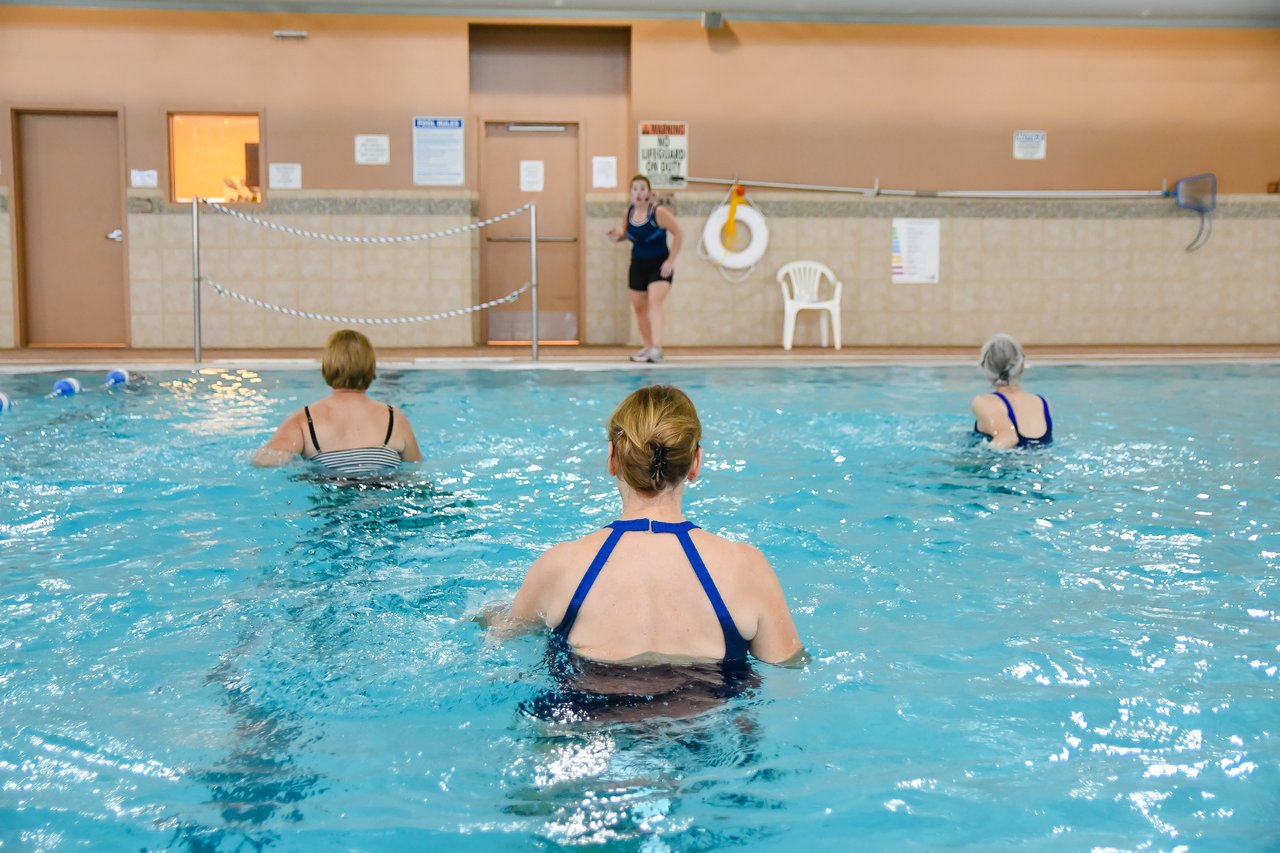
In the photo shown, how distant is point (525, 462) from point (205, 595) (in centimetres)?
242

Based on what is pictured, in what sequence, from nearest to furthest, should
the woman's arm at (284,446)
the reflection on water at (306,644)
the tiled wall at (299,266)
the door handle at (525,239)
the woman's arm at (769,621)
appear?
the reflection on water at (306,644) → the woman's arm at (769,621) → the woman's arm at (284,446) → the tiled wall at (299,266) → the door handle at (525,239)

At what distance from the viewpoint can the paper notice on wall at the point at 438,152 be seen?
38.7ft

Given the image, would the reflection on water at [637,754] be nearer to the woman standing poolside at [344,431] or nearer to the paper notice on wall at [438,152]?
the woman standing poolside at [344,431]

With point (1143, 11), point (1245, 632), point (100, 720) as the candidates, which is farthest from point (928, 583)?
point (1143, 11)

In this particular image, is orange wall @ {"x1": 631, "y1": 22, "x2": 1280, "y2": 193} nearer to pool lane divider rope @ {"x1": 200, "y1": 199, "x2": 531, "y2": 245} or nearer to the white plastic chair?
the white plastic chair

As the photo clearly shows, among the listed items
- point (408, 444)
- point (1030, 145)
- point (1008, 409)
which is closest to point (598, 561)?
point (408, 444)

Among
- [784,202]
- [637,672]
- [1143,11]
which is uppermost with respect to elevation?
[1143,11]

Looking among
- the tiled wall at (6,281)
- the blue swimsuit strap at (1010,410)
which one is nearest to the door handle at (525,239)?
the tiled wall at (6,281)

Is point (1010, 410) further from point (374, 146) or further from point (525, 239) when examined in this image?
point (374, 146)

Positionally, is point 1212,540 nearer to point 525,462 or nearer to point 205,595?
point 525,462

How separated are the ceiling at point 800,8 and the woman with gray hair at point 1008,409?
6312 millimetres

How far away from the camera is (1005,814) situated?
2.34 meters

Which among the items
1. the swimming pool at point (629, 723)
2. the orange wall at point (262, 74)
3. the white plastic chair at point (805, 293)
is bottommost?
the swimming pool at point (629, 723)

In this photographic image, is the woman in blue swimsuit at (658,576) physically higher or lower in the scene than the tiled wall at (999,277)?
lower
